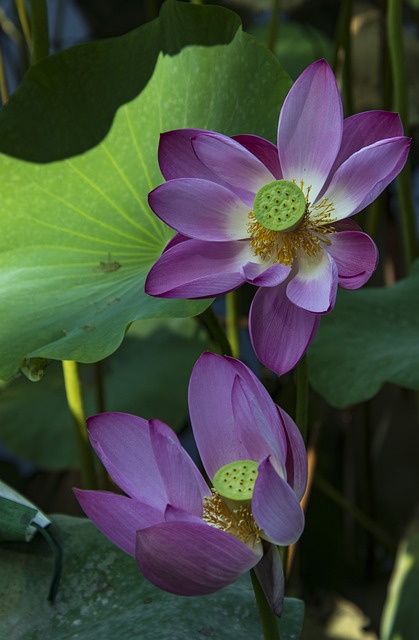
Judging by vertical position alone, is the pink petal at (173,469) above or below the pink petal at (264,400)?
below

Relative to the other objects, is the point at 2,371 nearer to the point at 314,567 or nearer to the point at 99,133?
the point at 99,133

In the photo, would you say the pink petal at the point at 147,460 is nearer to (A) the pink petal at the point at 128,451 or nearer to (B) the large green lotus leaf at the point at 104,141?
(A) the pink petal at the point at 128,451

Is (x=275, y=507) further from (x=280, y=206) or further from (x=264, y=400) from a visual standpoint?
(x=280, y=206)

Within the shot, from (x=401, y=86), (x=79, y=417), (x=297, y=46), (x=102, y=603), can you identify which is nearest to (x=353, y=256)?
(x=102, y=603)

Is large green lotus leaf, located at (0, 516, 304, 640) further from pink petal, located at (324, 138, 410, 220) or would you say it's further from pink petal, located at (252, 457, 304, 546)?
pink petal, located at (324, 138, 410, 220)

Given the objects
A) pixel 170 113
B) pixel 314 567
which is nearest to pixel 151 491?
pixel 170 113

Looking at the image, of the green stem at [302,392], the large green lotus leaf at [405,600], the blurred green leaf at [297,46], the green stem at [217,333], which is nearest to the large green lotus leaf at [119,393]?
the large green lotus leaf at [405,600]
